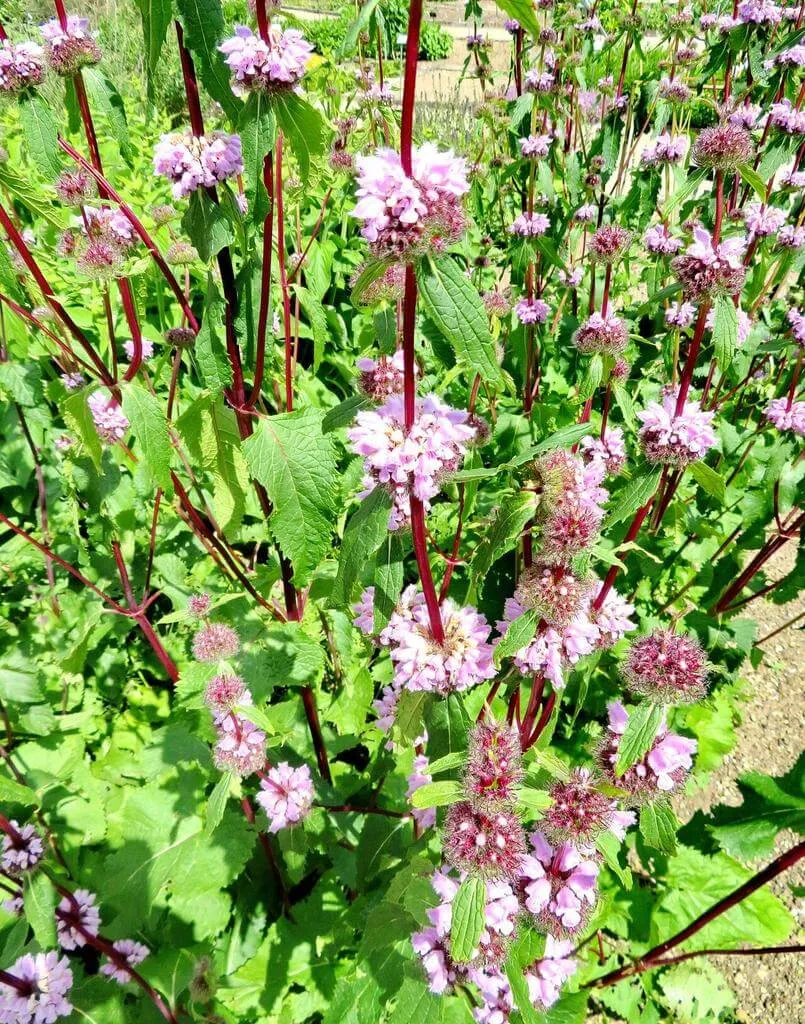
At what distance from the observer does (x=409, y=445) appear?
121cm

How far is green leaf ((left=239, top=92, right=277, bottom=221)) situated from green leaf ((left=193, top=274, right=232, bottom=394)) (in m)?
0.35

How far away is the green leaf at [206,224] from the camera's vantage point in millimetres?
1521

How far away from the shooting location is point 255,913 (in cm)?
272

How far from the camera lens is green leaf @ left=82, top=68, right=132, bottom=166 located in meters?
1.78

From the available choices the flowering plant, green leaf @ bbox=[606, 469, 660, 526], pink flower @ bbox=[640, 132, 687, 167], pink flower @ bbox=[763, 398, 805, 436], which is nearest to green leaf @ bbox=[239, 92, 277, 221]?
the flowering plant

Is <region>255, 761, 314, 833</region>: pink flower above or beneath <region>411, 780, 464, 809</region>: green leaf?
beneath

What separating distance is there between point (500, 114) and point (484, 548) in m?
4.32

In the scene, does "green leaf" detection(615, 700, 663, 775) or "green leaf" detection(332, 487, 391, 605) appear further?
"green leaf" detection(615, 700, 663, 775)

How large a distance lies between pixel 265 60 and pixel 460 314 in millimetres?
783

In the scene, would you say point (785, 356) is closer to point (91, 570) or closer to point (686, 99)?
point (686, 99)

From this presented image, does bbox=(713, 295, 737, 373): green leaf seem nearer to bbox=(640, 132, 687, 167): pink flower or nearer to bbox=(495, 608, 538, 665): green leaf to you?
bbox=(495, 608, 538, 665): green leaf

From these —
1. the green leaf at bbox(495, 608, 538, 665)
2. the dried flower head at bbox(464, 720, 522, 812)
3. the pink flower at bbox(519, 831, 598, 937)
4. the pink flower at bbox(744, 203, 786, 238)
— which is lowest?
the pink flower at bbox(519, 831, 598, 937)

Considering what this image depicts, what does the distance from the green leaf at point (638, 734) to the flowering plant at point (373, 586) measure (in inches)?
0.4

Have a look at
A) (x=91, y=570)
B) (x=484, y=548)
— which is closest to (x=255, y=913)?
(x=91, y=570)
